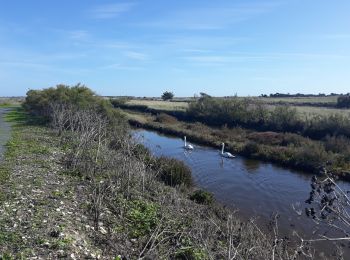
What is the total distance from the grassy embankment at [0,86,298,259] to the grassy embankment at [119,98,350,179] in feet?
42.4

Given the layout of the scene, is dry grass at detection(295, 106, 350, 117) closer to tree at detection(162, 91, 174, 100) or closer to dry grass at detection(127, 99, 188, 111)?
dry grass at detection(127, 99, 188, 111)

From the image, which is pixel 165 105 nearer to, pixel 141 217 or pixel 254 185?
pixel 254 185

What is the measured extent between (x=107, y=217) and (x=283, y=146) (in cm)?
3233

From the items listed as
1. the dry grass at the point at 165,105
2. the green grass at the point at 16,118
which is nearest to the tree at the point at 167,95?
the dry grass at the point at 165,105

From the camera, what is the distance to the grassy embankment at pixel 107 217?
10648 mm

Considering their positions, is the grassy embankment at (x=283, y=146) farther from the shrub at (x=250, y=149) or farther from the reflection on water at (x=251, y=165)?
the reflection on water at (x=251, y=165)

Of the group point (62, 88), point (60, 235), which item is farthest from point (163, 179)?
point (62, 88)

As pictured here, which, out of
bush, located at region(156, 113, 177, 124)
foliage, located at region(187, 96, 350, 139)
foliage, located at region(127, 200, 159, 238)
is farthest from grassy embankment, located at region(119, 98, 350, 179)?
foliage, located at region(127, 200, 159, 238)

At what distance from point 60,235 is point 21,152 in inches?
572

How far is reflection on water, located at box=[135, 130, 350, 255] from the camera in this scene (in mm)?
21156

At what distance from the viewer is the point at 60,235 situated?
10.9m

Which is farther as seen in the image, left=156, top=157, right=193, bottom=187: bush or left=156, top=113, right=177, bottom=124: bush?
left=156, top=113, right=177, bottom=124: bush

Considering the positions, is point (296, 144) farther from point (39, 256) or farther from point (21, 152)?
point (39, 256)

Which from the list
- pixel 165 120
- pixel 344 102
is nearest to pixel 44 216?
pixel 165 120
